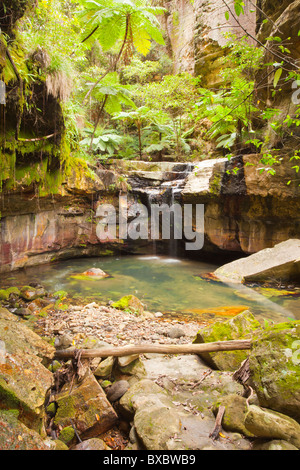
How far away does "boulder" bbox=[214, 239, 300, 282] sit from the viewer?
22.6 feet

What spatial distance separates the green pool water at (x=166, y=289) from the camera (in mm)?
5480

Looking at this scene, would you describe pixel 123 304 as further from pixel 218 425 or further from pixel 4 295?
pixel 218 425

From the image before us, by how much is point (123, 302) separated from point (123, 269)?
3812 mm

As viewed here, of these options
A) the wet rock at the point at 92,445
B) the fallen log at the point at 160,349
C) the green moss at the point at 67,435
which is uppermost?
the fallen log at the point at 160,349

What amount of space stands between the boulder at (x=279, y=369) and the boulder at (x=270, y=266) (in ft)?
18.3

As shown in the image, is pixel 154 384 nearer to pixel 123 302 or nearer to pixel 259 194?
pixel 123 302

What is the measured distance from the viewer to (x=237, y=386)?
230 cm

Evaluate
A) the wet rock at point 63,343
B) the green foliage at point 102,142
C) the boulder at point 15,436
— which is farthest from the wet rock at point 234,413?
the green foliage at point 102,142

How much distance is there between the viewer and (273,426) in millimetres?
1549

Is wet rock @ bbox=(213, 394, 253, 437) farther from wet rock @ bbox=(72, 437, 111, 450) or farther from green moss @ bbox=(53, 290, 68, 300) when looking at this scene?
green moss @ bbox=(53, 290, 68, 300)

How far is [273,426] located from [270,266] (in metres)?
6.17

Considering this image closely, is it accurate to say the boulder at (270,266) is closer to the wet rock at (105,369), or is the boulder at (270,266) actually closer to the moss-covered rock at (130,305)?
the moss-covered rock at (130,305)

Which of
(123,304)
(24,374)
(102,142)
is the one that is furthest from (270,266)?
(102,142)

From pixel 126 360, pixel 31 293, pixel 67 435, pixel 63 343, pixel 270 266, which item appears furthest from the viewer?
pixel 270 266
